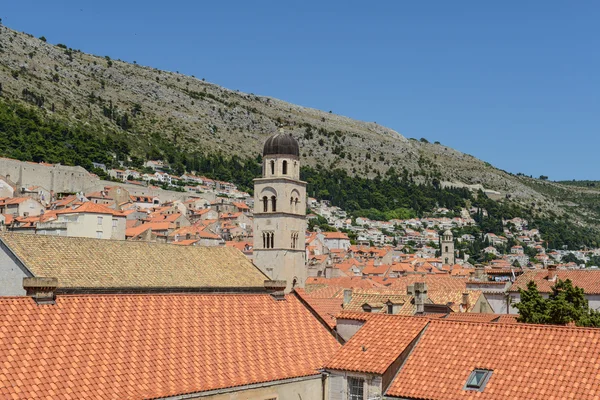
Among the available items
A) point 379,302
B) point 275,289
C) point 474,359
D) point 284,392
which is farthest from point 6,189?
point 474,359

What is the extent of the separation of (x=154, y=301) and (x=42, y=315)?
12.3 feet

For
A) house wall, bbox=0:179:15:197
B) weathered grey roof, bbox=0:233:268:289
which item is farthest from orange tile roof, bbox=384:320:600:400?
house wall, bbox=0:179:15:197

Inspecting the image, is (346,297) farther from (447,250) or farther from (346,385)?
(447,250)

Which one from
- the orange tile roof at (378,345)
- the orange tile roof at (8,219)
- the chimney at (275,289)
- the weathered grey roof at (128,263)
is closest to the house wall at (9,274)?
the weathered grey roof at (128,263)

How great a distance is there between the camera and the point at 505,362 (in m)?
17.0

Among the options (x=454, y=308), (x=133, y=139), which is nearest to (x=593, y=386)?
(x=454, y=308)

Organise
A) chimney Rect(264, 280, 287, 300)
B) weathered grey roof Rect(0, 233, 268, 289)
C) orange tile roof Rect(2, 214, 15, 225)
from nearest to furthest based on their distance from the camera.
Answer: chimney Rect(264, 280, 287, 300), weathered grey roof Rect(0, 233, 268, 289), orange tile roof Rect(2, 214, 15, 225)

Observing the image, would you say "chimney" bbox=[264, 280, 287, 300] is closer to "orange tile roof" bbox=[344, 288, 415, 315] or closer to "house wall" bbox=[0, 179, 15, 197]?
"orange tile roof" bbox=[344, 288, 415, 315]

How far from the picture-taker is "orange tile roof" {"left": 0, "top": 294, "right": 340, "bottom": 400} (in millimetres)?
15836

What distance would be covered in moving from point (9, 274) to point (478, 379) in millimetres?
21386

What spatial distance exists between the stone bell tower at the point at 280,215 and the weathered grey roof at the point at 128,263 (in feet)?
24.7

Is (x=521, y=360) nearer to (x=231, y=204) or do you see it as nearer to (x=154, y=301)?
(x=154, y=301)

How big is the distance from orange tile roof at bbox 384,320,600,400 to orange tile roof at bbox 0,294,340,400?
4371 mm

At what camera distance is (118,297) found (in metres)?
19.5
